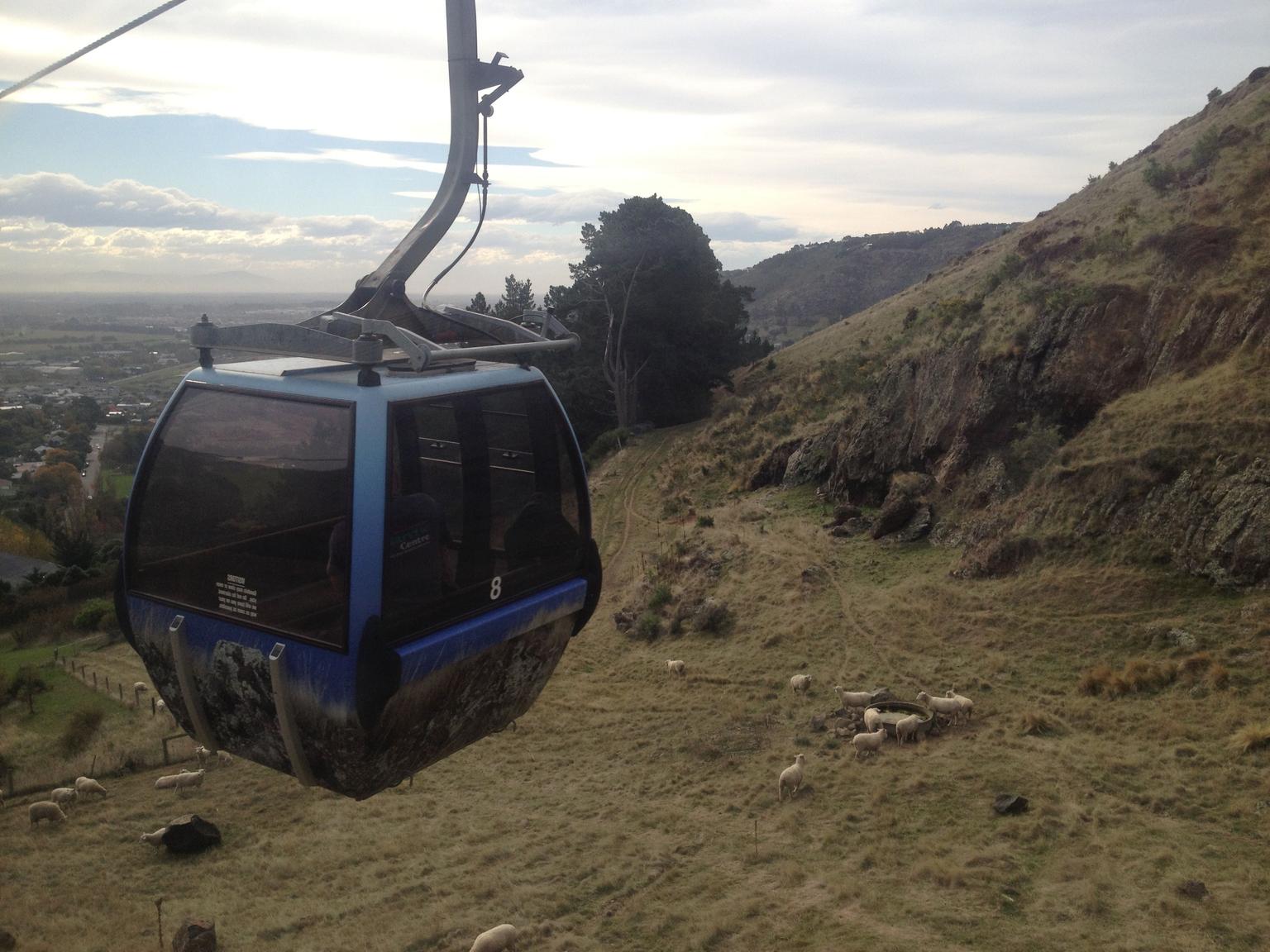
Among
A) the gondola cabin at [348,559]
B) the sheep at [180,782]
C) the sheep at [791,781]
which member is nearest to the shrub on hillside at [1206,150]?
the sheep at [791,781]

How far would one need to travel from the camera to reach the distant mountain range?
110438 millimetres

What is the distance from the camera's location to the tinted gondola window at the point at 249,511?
488 cm

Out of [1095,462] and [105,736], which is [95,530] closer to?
[105,736]

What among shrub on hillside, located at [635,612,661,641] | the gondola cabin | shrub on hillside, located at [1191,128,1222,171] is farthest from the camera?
shrub on hillside, located at [1191,128,1222,171]

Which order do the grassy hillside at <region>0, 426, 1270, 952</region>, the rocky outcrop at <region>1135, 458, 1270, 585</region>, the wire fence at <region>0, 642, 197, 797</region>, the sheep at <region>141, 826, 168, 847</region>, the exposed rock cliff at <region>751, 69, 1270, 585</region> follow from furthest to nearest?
the wire fence at <region>0, 642, 197, 797</region>, the exposed rock cliff at <region>751, 69, 1270, 585</region>, the rocky outcrop at <region>1135, 458, 1270, 585</region>, the sheep at <region>141, 826, 168, 847</region>, the grassy hillside at <region>0, 426, 1270, 952</region>

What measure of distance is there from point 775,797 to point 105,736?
1599cm

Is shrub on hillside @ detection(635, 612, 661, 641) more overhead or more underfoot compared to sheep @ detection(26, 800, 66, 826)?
more overhead

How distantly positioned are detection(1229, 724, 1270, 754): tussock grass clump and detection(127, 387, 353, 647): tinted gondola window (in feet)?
44.6

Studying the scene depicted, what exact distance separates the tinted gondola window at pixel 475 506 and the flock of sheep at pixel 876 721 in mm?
10372

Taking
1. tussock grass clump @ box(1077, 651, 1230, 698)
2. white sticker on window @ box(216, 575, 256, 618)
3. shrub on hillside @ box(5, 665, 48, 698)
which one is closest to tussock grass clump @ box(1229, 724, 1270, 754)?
tussock grass clump @ box(1077, 651, 1230, 698)

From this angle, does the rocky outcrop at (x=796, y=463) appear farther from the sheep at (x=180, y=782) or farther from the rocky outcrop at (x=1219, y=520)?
the sheep at (x=180, y=782)

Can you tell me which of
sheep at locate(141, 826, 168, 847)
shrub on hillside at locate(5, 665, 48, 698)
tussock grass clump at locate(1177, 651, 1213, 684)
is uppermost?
tussock grass clump at locate(1177, 651, 1213, 684)

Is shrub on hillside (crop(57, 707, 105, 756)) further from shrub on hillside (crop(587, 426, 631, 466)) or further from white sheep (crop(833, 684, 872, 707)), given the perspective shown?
shrub on hillside (crop(587, 426, 631, 466))

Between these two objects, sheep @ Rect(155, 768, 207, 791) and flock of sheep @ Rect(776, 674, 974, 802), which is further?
sheep @ Rect(155, 768, 207, 791)
